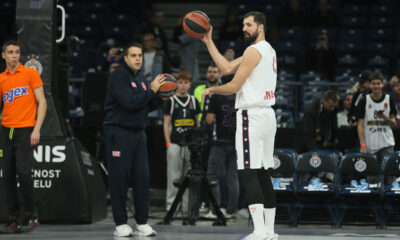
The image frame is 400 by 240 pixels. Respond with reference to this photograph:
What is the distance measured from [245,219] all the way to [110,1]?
9.31 m

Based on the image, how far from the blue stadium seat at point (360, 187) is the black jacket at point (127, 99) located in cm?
361

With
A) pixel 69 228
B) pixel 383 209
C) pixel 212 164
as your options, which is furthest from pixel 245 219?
pixel 69 228

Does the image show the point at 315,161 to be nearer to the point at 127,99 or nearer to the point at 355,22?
the point at 127,99

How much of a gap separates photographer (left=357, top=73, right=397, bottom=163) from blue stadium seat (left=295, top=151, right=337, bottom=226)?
634 mm

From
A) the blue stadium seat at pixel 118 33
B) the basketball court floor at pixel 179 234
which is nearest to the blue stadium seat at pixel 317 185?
the basketball court floor at pixel 179 234

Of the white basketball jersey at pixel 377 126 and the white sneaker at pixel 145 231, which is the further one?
the white basketball jersey at pixel 377 126

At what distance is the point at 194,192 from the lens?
33.0 ft

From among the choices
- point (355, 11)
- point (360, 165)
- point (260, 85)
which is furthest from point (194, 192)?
point (355, 11)

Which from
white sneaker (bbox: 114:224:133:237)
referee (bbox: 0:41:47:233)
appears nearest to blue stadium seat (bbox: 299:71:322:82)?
referee (bbox: 0:41:47:233)

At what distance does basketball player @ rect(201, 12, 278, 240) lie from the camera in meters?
6.95

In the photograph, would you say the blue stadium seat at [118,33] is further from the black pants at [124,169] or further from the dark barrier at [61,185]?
the black pants at [124,169]

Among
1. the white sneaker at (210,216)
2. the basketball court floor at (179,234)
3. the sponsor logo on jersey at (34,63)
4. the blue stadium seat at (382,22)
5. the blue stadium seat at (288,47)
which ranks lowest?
the white sneaker at (210,216)

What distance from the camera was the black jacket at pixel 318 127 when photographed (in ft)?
39.0

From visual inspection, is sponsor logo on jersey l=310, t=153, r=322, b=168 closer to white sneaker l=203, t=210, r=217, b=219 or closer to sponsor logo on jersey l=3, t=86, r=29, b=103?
white sneaker l=203, t=210, r=217, b=219
